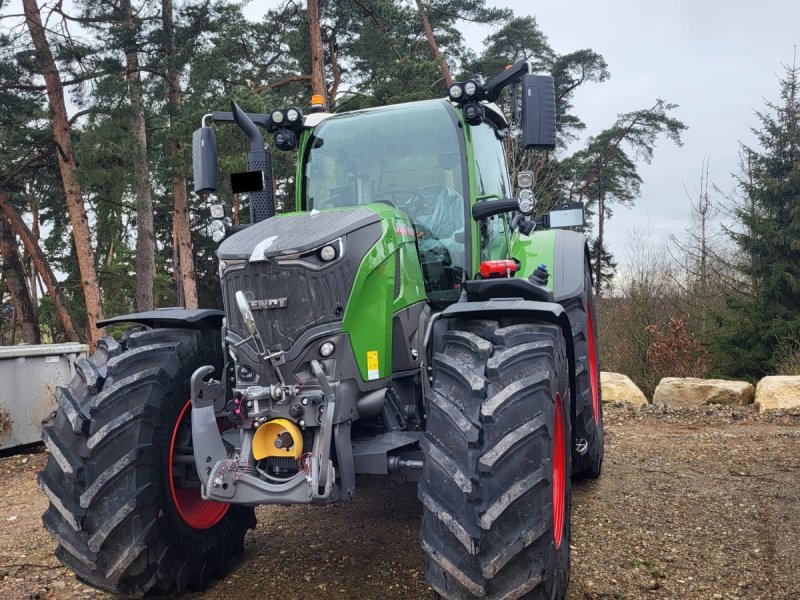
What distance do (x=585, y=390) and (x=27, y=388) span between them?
23.9ft

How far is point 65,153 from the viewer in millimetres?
14781

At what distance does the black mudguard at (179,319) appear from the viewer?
3770mm

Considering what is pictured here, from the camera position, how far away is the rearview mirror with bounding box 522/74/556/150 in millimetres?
3664

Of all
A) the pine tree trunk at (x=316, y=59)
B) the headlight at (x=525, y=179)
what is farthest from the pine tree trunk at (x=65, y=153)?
the headlight at (x=525, y=179)

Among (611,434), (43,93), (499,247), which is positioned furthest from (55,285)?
(499,247)

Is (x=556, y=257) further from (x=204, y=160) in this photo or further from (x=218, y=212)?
(x=204, y=160)

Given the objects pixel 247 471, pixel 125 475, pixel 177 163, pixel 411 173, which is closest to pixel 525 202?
pixel 411 173

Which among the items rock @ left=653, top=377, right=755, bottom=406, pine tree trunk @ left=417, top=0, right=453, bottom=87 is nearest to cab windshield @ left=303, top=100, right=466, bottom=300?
rock @ left=653, top=377, right=755, bottom=406

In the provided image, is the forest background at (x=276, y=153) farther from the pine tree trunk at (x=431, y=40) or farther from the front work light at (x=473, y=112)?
the front work light at (x=473, y=112)

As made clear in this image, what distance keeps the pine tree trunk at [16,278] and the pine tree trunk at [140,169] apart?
166 inches

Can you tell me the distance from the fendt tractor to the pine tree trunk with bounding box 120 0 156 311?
1242cm

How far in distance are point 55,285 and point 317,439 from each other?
56.5 feet

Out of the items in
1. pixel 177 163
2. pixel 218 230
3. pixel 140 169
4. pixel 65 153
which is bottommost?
pixel 218 230

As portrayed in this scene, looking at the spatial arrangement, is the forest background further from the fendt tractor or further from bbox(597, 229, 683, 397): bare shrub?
the fendt tractor
